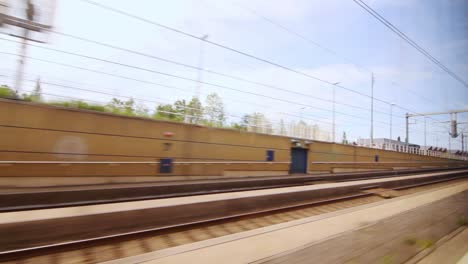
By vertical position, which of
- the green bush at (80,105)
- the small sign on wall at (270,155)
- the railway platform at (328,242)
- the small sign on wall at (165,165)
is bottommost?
the railway platform at (328,242)

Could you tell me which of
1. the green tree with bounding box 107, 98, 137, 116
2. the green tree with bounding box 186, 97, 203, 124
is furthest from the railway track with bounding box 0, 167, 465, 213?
the green tree with bounding box 186, 97, 203, 124

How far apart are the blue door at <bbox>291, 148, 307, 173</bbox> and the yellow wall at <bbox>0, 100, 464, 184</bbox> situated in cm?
266

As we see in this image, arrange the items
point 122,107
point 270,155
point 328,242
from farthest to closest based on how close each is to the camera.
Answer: point 270,155 → point 122,107 → point 328,242

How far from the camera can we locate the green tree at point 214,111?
14.3 meters

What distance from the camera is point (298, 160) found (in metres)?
19.5

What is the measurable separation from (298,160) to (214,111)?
9285 mm

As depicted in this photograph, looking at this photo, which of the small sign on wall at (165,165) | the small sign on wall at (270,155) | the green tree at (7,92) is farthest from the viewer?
the small sign on wall at (270,155)

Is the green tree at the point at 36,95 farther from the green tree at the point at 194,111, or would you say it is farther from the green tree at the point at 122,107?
the green tree at the point at 194,111

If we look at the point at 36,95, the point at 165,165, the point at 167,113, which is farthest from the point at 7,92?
the point at 165,165

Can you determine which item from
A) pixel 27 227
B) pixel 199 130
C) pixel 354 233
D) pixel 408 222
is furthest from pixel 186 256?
pixel 199 130

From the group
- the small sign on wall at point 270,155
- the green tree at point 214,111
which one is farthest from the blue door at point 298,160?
the green tree at point 214,111

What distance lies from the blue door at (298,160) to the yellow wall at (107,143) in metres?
2.66

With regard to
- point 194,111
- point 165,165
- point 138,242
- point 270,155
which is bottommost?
point 138,242

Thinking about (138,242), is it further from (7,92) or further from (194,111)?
(194,111)
